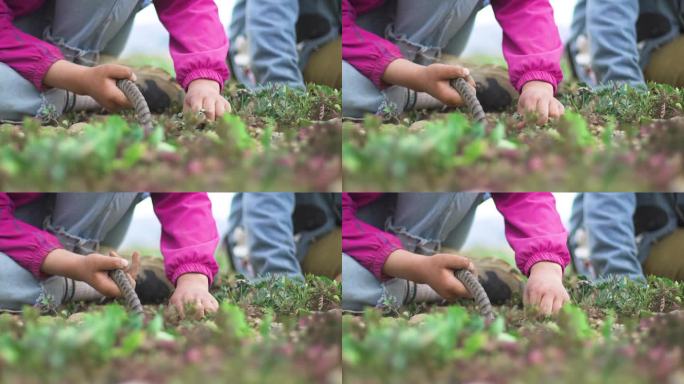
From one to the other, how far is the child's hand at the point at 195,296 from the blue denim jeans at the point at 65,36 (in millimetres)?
440

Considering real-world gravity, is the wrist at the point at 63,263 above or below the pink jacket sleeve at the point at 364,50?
below

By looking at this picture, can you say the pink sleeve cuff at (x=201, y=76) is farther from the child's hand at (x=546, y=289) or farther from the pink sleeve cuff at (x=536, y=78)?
the child's hand at (x=546, y=289)

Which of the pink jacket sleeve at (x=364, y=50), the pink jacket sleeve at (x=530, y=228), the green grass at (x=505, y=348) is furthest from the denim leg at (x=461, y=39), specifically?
the green grass at (x=505, y=348)

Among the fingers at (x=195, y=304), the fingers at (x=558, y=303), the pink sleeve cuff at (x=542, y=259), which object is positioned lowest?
the fingers at (x=195, y=304)

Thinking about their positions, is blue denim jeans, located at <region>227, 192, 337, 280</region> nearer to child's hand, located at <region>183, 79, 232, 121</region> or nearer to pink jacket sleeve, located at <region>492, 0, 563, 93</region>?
child's hand, located at <region>183, 79, 232, 121</region>

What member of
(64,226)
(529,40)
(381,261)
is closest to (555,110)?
(529,40)

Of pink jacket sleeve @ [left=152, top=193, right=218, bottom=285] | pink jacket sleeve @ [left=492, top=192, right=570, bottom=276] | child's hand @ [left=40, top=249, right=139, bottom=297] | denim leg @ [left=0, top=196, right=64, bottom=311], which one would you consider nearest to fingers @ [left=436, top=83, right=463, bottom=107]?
pink jacket sleeve @ [left=492, top=192, right=570, bottom=276]

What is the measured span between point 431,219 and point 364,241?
5.9 inches

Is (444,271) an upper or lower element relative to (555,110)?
lower

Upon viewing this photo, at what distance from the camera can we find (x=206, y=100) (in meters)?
1.89

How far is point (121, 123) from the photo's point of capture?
6.15 ft

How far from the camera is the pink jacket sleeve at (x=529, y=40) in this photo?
1.91 metres

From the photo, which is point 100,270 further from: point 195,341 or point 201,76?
point 201,76

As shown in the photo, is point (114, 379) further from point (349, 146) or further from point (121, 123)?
point (349, 146)
